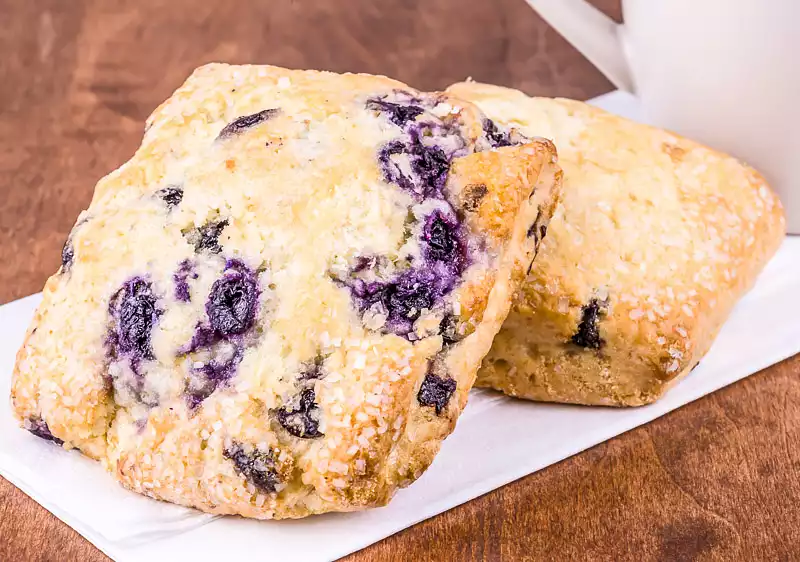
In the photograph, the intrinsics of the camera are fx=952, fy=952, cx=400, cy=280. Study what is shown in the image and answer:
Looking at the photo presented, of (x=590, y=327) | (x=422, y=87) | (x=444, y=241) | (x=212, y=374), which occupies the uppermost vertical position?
(x=444, y=241)

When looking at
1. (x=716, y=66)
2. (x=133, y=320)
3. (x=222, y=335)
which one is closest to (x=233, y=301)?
(x=222, y=335)

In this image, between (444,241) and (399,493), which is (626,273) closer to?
(444,241)

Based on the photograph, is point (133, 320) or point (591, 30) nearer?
point (133, 320)

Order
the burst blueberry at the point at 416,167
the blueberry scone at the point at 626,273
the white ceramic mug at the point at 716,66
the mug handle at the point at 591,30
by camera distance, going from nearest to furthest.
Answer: the burst blueberry at the point at 416,167 < the blueberry scone at the point at 626,273 < the white ceramic mug at the point at 716,66 < the mug handle at the point at 591,30

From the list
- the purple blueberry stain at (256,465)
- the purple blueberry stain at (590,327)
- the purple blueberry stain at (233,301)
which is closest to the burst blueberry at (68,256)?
the purple blueberry stain at (233,301)

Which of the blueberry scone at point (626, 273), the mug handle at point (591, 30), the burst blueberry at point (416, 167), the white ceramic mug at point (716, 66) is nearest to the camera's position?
the burst blueberry at point (416, 167)

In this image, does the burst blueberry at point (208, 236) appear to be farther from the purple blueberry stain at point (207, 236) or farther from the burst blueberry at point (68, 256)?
the burst blueberry at point (68, 256)

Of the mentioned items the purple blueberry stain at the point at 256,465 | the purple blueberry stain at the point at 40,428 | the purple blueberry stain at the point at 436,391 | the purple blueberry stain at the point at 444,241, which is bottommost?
the purple blueberry stain at the point at 40,428

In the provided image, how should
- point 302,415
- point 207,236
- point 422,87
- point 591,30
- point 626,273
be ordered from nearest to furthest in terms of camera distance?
point 302,415, point 207,236, point 626,273, point 591,30, point 422,87

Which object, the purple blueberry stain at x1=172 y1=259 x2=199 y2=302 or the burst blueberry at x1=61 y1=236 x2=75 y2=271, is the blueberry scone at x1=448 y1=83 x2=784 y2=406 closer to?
the purple blueberry stain at x1=172 y1=259 x2=199 y2=302

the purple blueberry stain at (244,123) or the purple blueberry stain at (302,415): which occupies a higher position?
the purple blueberry stain at (244,123)
